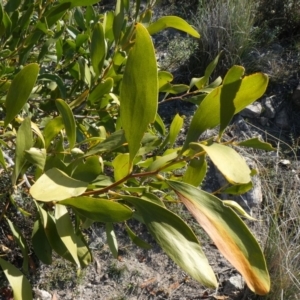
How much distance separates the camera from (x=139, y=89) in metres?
0.71

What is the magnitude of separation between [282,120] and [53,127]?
2778mm

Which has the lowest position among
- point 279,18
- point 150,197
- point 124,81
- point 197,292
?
point 197,292

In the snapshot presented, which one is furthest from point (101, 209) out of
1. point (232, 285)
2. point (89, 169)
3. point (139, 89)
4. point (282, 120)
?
point (282, 120)

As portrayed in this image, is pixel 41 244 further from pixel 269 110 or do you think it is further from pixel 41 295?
pixel 269 110

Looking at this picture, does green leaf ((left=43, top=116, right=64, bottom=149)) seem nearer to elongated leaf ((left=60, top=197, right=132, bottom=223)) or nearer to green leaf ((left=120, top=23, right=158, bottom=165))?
elongated leaf ((left=60, top=197, right=132, bottom=223))

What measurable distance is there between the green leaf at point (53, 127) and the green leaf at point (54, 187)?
0.32 meters

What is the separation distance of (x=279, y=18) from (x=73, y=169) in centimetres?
356

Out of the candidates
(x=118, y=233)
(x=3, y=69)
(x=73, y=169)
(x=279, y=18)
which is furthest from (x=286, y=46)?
(x=73, y=169)

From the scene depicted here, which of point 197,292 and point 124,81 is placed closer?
point 124,81

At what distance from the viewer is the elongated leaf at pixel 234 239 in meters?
0.66

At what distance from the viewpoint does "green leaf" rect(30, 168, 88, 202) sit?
28.4 inches

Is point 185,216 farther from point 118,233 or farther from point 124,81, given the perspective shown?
point 124,81

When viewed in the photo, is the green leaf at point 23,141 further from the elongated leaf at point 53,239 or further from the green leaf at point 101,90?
the green leaf at point 101,90

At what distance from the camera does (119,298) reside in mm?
2422
